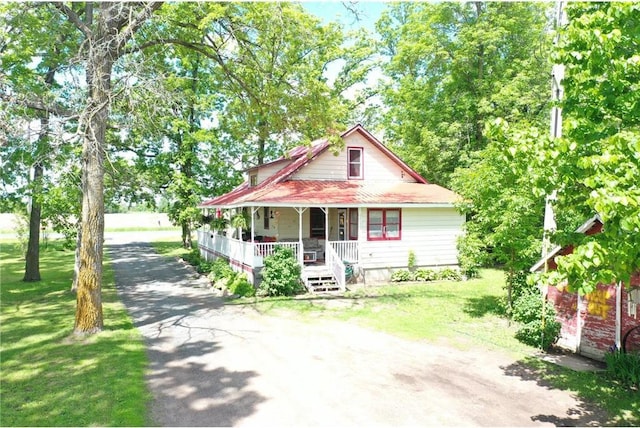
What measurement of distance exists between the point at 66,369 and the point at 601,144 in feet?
34.3

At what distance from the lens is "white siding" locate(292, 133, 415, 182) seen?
21969 millimetres

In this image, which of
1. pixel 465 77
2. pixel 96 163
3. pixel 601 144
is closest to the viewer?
pixel 601 144

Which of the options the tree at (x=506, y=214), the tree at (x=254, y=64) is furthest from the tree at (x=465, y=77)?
the tree at (x=506, y=214)

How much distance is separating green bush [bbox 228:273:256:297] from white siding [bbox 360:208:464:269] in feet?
17.4

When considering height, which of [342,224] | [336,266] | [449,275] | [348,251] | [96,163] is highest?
[96,163]

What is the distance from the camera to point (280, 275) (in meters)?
16.5

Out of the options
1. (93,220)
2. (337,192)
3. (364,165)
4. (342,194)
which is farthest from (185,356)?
(364,165)

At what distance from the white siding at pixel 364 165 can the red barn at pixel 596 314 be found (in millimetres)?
12549

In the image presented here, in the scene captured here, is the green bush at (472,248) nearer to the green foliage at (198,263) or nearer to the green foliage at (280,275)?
the green foliage at (280,275)

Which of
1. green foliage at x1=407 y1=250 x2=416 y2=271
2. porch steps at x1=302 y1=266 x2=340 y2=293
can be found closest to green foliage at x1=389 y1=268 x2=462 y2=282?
green foliage at x1=407 y1=250 x2=416 y2=271

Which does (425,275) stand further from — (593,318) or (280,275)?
(593,318)

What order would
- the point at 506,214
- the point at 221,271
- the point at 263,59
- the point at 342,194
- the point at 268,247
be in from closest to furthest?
the point at 506,214, the point at 263,59, the point at 268,247, the point at 221,271, the point at 342,194

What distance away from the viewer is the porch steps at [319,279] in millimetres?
17477

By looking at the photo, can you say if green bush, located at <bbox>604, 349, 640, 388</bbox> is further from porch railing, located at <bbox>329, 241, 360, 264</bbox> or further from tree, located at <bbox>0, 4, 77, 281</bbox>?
tree, located at <bbox>0, 4, 77, 281</bbox>
